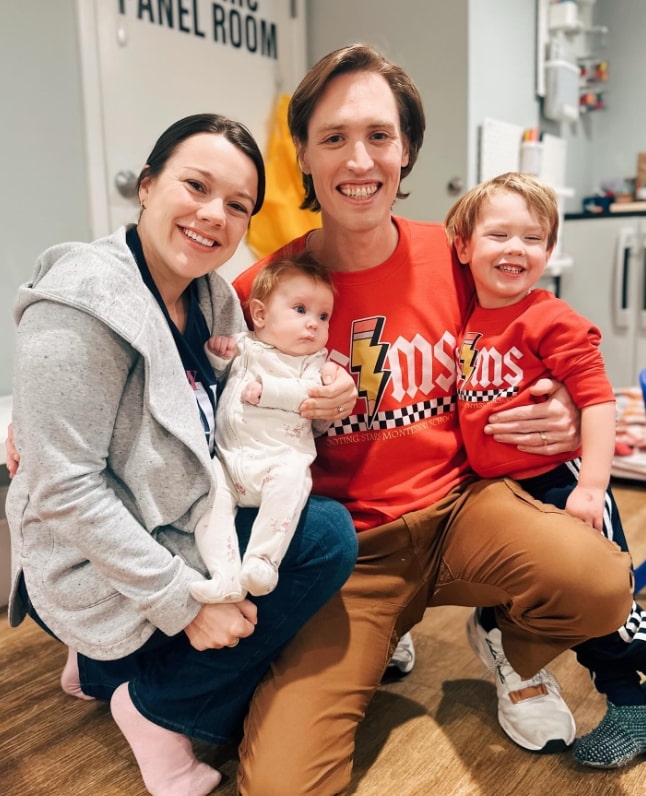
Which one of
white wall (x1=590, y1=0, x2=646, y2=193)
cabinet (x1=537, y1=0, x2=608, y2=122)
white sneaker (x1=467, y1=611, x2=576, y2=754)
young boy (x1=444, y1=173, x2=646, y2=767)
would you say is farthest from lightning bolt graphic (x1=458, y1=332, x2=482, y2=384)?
white wall (x1=590, y1=0, x2=646, y2=193)

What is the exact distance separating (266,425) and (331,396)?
0.12 m

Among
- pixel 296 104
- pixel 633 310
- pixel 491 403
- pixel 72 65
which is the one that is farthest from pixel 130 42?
pixel 633 310

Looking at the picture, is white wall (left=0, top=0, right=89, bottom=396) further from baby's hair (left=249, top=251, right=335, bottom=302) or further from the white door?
baby's hair (left=249, top=251, right=335, bottom=302)

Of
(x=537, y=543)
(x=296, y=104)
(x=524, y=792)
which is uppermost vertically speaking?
(x=296, y=104)

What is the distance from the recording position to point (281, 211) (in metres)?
2.60

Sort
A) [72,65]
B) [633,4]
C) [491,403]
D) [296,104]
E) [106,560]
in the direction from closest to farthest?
1. [106,560]
2. [491,403]
3. [296,104]
4. [72,65]
5. [633,4]

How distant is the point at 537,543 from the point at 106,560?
26.3 inches

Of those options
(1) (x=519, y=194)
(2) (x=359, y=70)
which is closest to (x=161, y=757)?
(1) (x=519, y=194)

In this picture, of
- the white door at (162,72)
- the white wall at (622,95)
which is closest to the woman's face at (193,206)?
the white door at (162,72)

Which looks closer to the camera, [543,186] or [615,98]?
[543,186]

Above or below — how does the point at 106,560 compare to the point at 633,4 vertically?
below

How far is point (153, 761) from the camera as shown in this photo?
3.68 feet

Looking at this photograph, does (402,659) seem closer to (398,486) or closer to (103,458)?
(398,486)

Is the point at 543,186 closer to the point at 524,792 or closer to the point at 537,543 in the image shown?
the point at 537,543
